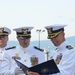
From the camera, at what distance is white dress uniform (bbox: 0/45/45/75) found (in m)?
5.34

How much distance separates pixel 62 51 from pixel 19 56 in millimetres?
1163

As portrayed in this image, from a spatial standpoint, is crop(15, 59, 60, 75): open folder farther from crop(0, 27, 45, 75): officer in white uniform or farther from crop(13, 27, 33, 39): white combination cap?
crop(13, 27, 33, 39): white combination cap

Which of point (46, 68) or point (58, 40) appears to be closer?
point (46, 68)

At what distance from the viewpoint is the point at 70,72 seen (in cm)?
439

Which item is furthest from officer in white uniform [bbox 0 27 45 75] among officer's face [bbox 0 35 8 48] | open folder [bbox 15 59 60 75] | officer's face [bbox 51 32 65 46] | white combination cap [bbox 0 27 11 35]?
open folder [bbox 15 59 60 75]

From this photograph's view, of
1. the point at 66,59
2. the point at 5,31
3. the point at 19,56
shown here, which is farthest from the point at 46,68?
the point at 5,31

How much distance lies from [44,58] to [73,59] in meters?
1.28

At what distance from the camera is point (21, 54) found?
A: 557 cm

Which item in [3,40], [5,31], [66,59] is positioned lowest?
[3,40]

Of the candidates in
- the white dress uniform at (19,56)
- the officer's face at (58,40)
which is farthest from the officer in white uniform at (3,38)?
the officer's face at (58,40)

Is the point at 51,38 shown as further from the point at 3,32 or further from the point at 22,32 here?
the point at 3,32

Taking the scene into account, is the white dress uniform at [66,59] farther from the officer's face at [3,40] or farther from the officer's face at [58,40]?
the officer's face at [3,40]

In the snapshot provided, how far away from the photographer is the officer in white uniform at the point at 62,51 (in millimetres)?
4375

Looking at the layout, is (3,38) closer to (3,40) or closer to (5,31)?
(3,40)
